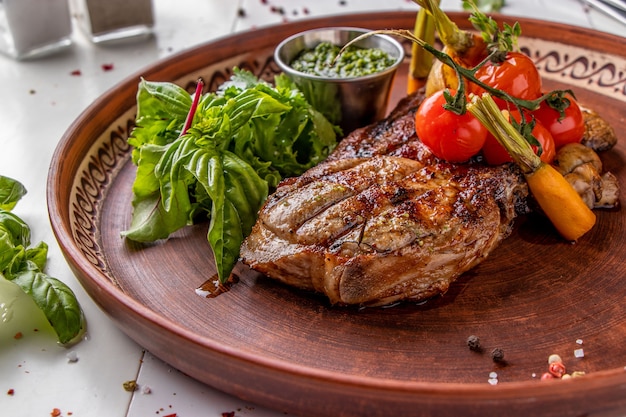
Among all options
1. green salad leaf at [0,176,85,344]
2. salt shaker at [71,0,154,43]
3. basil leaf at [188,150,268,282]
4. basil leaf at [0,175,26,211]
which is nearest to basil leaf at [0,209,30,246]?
green salad leaf at [0,176,85,344]

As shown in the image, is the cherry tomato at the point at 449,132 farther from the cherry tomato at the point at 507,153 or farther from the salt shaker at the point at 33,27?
the salt shaker at the point at 33,27

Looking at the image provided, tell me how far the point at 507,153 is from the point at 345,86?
1.09 meters

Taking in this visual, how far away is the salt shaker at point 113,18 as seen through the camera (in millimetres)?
5660

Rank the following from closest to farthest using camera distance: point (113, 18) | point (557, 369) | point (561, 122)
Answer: point (557, 369) < point (561, 122) < point (113, 18)

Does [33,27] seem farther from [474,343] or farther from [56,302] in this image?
[474,343]

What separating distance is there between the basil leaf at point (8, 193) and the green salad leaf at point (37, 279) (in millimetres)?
129

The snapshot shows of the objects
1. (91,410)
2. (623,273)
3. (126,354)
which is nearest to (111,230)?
(126,354)

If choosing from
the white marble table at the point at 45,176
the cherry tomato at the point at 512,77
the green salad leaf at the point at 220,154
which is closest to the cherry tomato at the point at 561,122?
the cherry tomato at the point at 512,77

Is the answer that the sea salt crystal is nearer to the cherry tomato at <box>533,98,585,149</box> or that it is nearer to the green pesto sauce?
the green pesto sauce

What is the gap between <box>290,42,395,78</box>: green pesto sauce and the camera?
4254 mm

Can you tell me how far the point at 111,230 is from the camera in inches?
145

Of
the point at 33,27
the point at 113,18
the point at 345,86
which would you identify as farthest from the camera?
the point at 113,18

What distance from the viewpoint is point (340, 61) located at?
14.3ft

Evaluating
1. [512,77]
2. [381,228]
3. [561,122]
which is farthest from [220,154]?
[561,122]
